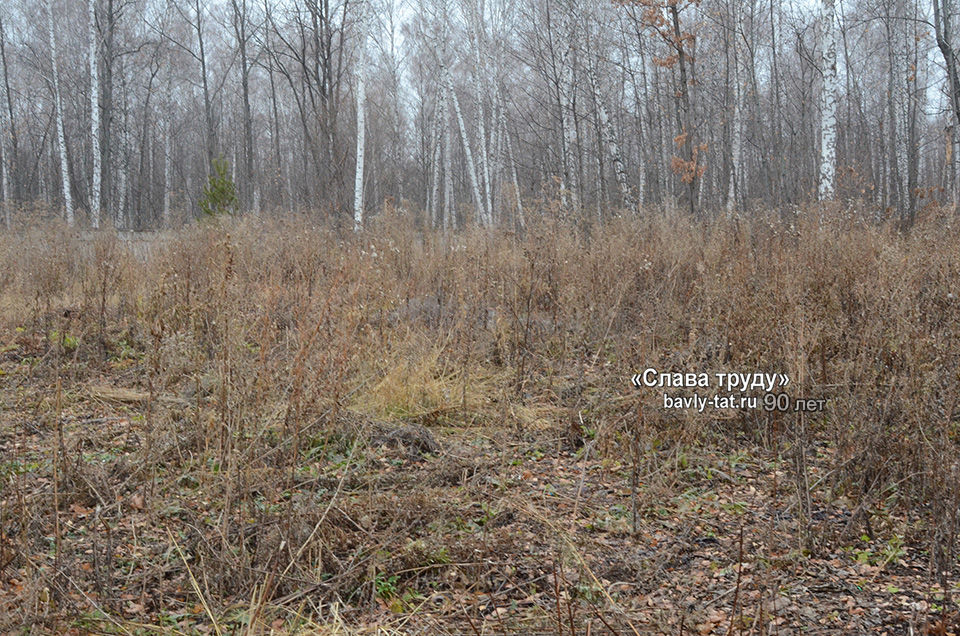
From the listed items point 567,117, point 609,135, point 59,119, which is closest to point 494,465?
point 609,135

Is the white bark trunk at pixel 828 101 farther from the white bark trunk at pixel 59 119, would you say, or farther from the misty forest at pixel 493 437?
the white bark trunk at pixel 59 119

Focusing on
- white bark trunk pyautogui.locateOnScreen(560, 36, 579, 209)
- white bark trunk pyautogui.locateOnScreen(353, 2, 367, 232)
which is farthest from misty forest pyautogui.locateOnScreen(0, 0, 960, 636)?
white bark trunk pyautogui.locateOnScreen(353, 2, 367, 232)

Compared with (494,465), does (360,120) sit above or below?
above

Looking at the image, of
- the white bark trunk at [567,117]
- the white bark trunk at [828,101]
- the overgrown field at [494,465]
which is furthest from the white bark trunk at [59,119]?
the white bark trunk at [828,101]

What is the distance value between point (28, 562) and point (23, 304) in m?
5.51

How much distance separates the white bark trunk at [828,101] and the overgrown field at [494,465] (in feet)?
11.4

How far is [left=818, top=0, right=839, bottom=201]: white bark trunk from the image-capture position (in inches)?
365

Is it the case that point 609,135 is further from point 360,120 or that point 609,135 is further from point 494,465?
point 494,465

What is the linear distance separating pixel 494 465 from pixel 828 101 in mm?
8429

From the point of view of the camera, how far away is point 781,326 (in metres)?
4.09

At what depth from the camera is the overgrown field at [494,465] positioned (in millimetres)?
2396

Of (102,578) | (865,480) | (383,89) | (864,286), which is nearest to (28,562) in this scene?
(102,578)

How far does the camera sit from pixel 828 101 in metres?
9.45

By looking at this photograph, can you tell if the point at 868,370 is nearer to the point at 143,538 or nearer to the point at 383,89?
the point at 143,538
